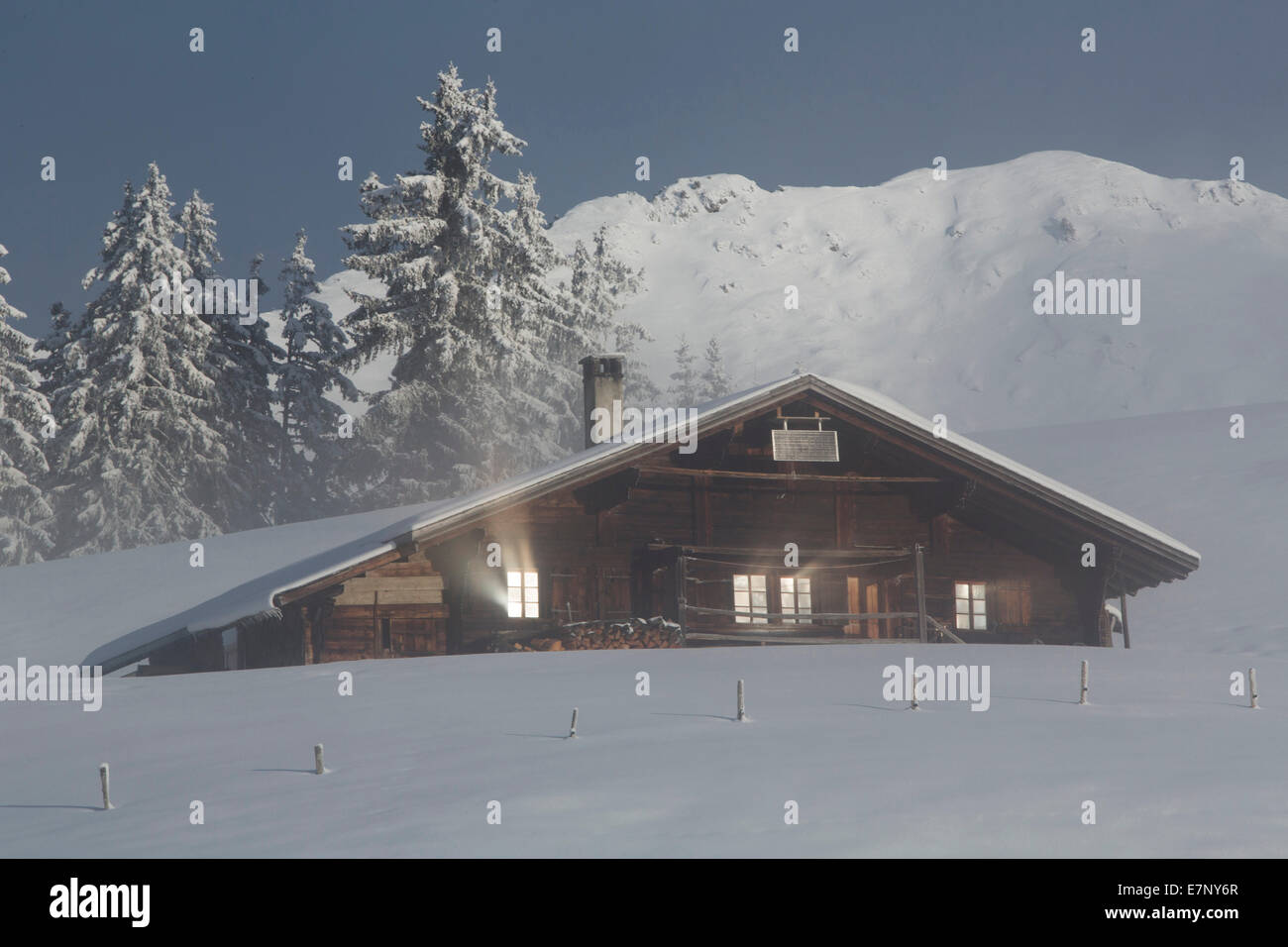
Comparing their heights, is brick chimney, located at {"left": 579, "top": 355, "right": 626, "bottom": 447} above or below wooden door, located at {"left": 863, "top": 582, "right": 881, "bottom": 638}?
above

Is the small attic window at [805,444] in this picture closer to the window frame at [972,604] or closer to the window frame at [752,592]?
the window frame at [752,592]

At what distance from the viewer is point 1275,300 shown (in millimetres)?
160000

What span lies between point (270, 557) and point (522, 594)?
32.0 feet

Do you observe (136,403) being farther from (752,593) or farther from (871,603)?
(871,603)

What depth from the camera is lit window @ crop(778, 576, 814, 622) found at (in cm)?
2162

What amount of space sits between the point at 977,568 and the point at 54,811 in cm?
1544

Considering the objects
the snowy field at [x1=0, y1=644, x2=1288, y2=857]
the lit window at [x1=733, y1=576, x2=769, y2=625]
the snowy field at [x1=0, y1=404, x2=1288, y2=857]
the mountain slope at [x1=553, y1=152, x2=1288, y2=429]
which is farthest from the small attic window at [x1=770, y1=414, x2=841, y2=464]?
the mountain slope at [x1=553, y1=152, x2=1288, y2=429]

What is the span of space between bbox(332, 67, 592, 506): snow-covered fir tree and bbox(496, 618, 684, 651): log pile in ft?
73.6

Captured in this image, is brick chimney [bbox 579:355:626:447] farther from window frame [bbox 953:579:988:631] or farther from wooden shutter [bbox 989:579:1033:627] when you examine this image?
wooden shutter [bbox 989:579:1033:627]

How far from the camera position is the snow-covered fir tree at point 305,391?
4638 centimetres

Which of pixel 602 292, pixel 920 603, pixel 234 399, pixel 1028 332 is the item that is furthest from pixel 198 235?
pixel 1028 332

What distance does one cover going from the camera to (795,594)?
854 inches

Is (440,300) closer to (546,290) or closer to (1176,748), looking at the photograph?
(546,290)
